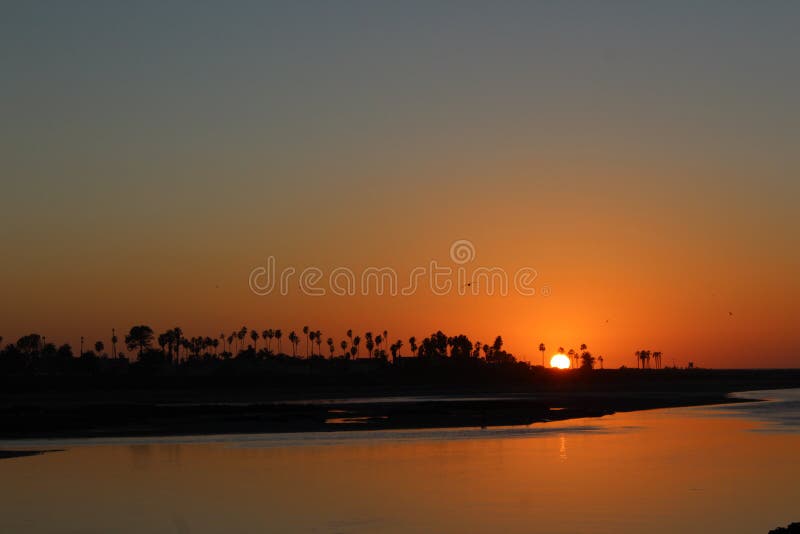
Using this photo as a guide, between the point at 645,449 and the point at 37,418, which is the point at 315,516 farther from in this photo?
the point at 37,418

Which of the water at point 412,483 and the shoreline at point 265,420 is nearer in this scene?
the water at point 412,483

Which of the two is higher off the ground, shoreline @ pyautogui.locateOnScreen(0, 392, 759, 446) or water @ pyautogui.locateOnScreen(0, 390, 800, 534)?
shoreline @ pyautogui.locateOnScreen(0, 392, 759, 446)

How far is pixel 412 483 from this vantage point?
40.6 meters

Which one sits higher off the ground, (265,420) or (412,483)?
(265,420)

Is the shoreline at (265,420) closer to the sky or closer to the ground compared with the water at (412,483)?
closer to the sky

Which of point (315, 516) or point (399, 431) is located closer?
point (315, 516)

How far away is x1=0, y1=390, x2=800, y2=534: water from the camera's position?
1266 inches

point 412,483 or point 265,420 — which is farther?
point 265,420

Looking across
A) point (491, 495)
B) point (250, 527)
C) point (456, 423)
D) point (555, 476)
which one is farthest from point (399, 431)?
point (250, 527)

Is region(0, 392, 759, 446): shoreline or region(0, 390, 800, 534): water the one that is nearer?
region(0, 390, 800, 534): water

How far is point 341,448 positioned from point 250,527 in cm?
2321

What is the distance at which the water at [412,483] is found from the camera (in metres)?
32.2

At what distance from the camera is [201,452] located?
53.8 m

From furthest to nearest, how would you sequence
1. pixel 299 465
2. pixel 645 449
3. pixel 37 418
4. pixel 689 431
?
pixel 37 418
pixel 689 431
pixel 645 449
pixel 299 465
